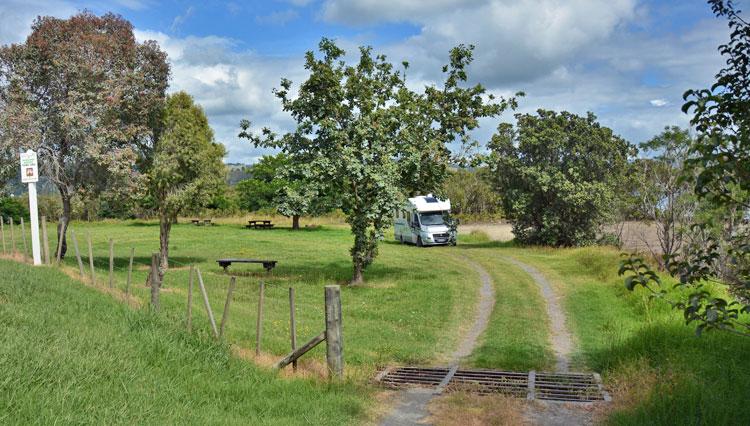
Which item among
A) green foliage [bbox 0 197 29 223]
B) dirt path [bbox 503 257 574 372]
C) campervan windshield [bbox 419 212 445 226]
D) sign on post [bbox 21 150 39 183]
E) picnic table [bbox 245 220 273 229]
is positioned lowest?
dirt path [bbox 503 257 574 372]

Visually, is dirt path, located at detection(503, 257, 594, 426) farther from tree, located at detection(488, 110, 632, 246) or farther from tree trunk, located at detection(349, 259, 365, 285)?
tree, located at detection(488, 110, 632, 246)

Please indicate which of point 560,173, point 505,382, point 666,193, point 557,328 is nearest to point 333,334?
point 505,382

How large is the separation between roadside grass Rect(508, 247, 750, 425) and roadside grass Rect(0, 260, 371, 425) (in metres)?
3.48

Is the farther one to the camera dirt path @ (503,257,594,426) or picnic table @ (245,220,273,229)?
picnic table @ (245,220,273,229)

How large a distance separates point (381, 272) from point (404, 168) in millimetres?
5927

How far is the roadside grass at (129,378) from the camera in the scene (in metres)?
5.99

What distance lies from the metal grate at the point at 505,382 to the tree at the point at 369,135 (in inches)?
343

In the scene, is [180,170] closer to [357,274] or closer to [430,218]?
[357,274]

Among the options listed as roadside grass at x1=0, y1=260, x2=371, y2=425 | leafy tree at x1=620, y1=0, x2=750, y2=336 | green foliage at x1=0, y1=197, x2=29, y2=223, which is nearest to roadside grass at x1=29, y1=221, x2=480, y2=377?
roadside grass at x1=0, y1=260, x2=371, y2=425

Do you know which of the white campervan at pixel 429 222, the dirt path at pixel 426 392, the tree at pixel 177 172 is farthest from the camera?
the white campervan at pixel 429 222

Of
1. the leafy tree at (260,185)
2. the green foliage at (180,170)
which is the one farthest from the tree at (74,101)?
the leafy tree at (260,185)

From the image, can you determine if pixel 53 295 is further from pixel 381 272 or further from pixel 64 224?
pixel 381 272

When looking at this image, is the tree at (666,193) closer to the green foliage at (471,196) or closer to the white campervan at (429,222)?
the white campervan at (429,222)

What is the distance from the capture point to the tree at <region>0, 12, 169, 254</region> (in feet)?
72.2
